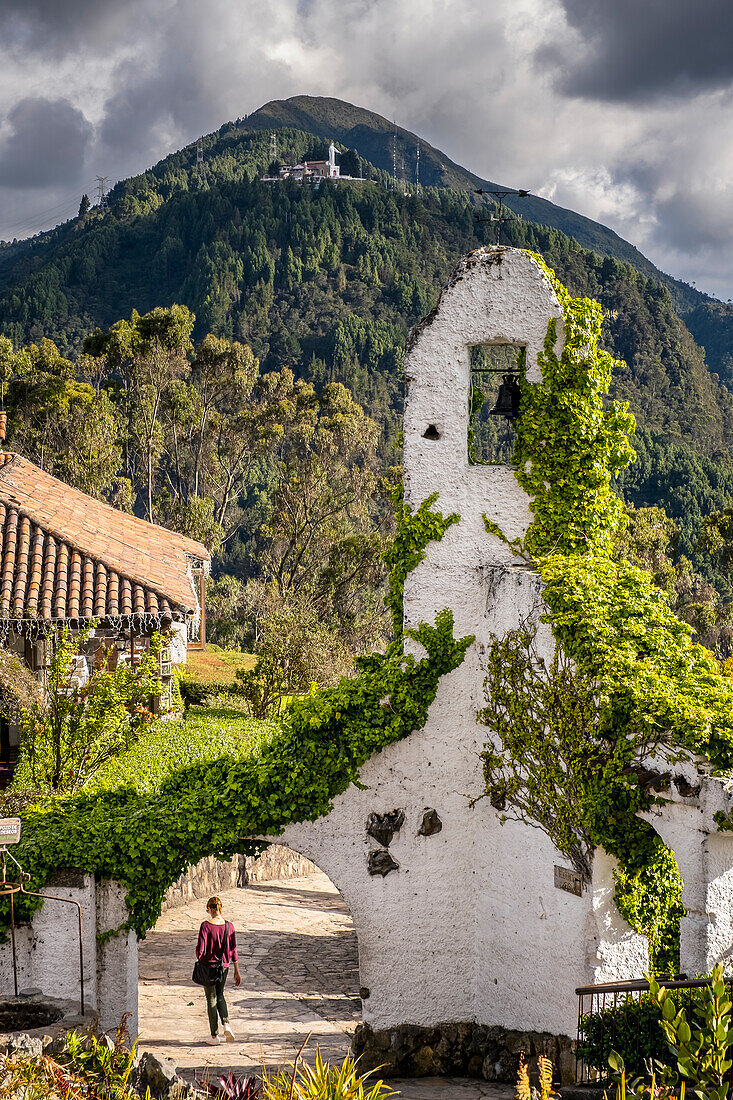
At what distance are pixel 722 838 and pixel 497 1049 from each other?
11.2 ft

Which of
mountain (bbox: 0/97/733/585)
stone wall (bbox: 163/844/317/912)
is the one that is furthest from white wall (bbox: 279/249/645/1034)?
mountain (bbox: 0/97/733/585)

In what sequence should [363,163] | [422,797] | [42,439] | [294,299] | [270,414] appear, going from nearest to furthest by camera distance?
[422,797]
[42,439]
[270,414]
[294,299]
[363,163]

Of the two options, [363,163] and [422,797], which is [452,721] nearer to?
[422,797]

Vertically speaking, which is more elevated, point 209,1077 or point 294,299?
point 294,299

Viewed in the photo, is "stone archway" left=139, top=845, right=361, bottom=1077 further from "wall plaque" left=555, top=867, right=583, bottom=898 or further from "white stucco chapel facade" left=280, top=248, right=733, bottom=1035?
"wall plaque" left=555, top=867, right=583, bottom=898

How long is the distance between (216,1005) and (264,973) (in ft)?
7.64

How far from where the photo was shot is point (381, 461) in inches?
2194

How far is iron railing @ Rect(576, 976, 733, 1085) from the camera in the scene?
6863 mm

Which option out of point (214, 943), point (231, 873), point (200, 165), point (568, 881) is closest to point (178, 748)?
point (231, 873)

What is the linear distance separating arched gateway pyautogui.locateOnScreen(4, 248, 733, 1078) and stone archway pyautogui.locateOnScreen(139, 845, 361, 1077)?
0.95 metres

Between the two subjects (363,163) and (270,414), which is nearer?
(270,414)

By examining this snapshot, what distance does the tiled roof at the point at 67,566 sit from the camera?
572 inches

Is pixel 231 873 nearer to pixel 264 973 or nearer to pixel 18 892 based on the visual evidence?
pixel 264 973

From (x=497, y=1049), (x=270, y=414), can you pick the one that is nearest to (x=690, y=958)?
(x=497, y=1049)
